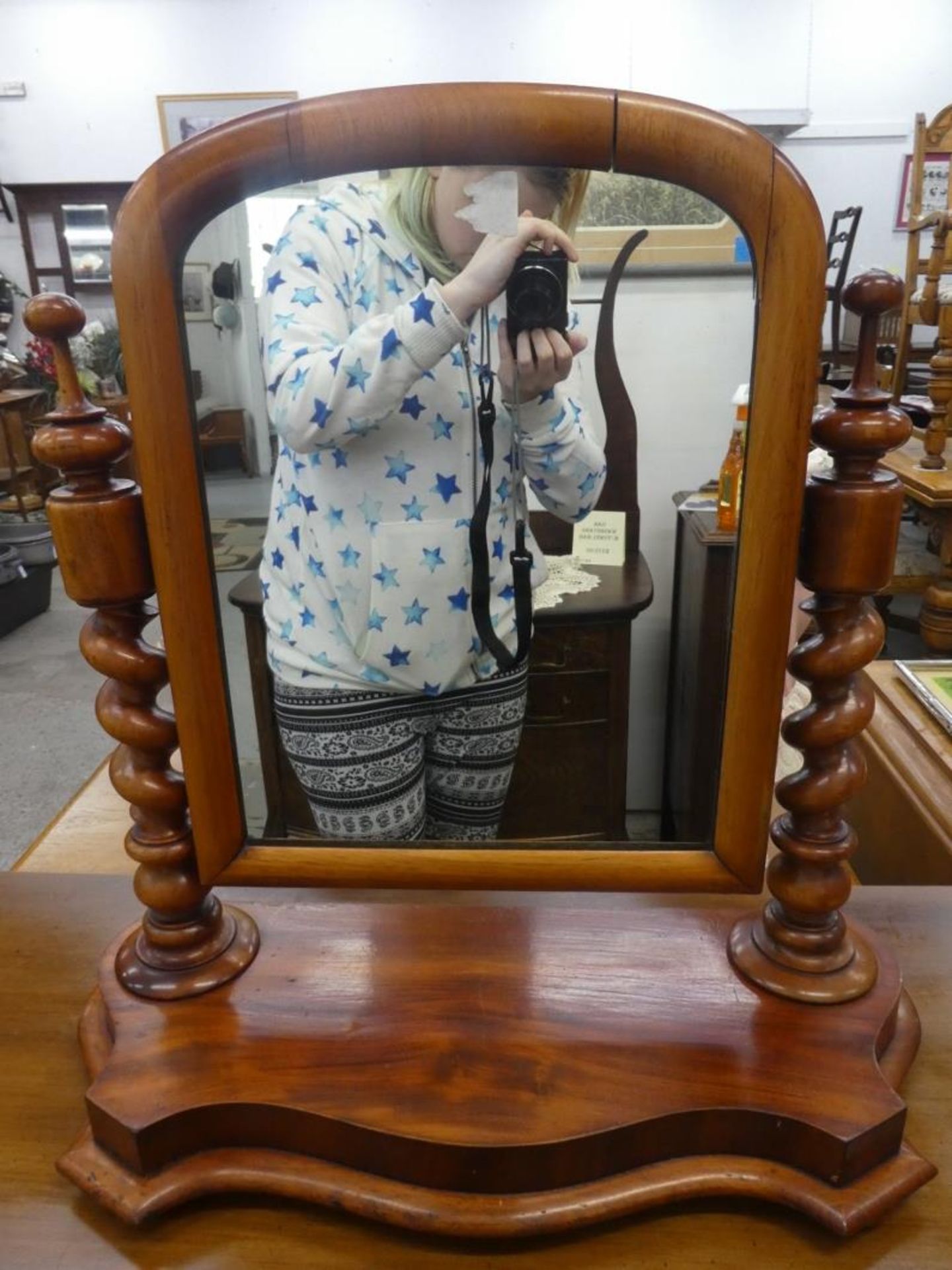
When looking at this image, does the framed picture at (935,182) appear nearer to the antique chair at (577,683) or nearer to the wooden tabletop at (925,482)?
the wooden tabletop at (925,482)

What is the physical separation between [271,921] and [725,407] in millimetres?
369

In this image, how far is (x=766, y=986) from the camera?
49 centimetres

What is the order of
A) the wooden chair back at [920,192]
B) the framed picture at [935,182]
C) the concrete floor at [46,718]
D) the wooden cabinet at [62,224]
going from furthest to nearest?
1. the wooden cabinet at [62,224]
2. the framed picture at [935,182]
3. the wooden chair back at [920,192]
4. the concrete floor at [46,718]

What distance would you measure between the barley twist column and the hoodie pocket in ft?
0.36

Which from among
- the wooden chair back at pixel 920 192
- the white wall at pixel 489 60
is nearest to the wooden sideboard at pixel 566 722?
the wooden chair back at pixel 920 192

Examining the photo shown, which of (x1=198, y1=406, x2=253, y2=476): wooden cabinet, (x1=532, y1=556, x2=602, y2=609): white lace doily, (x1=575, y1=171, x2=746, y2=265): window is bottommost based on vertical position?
(x1=532, y1=556, x2=602, y2=609): white lace doily

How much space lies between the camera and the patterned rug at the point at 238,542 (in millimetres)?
452

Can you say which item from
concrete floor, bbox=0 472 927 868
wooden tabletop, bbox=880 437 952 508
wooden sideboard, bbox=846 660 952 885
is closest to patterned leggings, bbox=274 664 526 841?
wooden sideboard, bbox=846 660 952 885

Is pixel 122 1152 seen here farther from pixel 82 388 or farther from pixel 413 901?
pixel 82 388

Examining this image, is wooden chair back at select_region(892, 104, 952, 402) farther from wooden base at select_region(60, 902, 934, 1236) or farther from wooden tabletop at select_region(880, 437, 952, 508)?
wooden base at select_region(60, 902, 934, 1236)

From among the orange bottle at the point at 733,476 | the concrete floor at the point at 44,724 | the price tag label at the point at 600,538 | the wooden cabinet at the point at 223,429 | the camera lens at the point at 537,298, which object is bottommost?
the concrete floor at the point at 44,724

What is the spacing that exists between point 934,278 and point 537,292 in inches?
82.7

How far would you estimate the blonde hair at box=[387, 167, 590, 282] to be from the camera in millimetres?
397

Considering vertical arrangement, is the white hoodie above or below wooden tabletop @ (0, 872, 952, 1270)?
above
